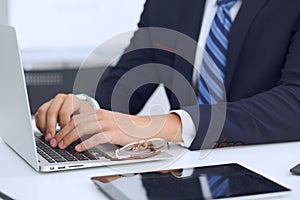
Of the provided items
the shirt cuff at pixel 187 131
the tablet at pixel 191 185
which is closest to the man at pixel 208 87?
the shirt cuff at pixel 187 131

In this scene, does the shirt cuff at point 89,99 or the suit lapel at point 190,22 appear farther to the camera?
the suit lapel at point 190,22

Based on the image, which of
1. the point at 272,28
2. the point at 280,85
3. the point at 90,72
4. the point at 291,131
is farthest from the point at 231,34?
the point at 90,72

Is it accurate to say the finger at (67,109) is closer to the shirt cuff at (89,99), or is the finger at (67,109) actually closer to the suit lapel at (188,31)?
the shirt cuff at (89,99)

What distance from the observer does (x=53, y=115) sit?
128cm

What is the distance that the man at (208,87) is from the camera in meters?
1.23

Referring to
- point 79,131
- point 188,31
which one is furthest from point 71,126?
point 188,31

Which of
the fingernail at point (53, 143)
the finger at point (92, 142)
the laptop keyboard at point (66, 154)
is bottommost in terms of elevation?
the fingernail at point (53, 143)

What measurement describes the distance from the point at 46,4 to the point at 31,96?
0.39 metres

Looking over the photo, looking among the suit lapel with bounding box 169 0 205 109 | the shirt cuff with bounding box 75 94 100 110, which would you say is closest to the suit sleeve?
the shirt cuff with bounding box 75 94 100 110

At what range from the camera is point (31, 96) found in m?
2.51

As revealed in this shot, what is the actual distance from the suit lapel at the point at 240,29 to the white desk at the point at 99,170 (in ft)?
1.27

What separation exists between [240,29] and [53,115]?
597 mm

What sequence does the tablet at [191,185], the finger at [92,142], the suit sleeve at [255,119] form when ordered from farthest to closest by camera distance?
1. the suit sleeve at [255,119]
2. the finger at [92,142]
3. the tablet at [191,185]

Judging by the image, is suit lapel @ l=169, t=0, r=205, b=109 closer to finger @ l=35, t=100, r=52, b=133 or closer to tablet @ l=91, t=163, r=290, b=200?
finger @ l=35, t=100, r=52, b=133
